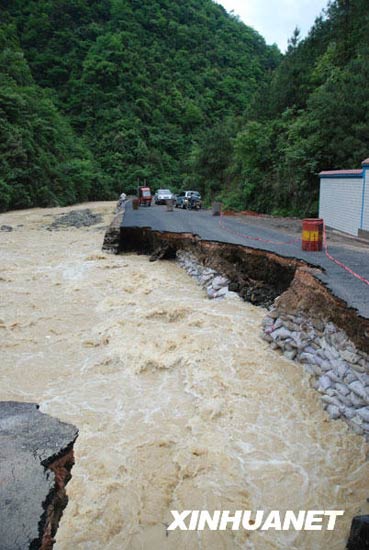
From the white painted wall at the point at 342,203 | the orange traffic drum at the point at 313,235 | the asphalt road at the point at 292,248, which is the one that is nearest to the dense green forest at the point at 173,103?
the white painted wall at the point at 342,203

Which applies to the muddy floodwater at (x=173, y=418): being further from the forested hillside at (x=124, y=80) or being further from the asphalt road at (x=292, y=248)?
the forested hillside at (x=124, y=80)

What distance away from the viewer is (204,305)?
12.4m

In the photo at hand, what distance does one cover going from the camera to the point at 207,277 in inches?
572

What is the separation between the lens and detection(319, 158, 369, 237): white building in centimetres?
1536

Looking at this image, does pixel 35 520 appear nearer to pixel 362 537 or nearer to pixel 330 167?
pixel 362 537

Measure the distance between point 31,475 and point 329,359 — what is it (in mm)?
6181

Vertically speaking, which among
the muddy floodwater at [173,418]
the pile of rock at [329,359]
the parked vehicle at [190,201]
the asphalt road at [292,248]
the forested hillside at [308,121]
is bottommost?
the muddy floodwater at [173,418]

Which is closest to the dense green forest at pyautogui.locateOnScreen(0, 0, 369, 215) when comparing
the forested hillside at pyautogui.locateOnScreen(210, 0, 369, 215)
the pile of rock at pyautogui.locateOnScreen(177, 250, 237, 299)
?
the forested hillside at pyautogui.locateOnScreen(210, 0, 369, 215)

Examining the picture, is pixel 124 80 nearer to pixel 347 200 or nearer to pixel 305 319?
pixel 347 200

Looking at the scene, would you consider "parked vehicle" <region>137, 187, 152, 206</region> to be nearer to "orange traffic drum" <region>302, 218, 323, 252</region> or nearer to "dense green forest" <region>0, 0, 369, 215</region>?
"dense green forest" <region>0, 0, 369, 215</region>

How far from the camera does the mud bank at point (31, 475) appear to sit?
9.09ft

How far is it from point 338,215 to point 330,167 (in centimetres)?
503

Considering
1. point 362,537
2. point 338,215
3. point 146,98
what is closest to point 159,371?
point 362,537

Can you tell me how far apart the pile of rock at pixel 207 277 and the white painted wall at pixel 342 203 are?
5823mm
